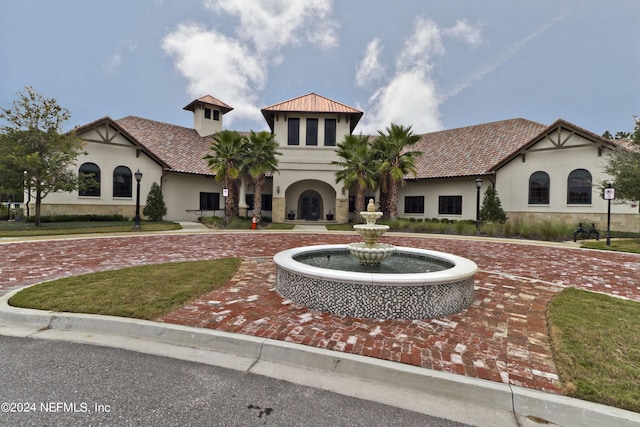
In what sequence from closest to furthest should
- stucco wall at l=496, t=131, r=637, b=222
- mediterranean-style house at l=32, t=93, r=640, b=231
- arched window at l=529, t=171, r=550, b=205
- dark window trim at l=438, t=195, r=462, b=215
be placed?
1. stucco wall at l=496, t=131, r=637, b=222
2. mediterranean-style house at l=32, t=93, r=640, b=231
3. arched window at l=529, t=171, r=550, b=205
4. dark window trim at l=438, t=195, r=462, b=215

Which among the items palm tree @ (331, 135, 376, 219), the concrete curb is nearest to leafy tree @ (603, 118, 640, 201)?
palm tree @ (331, 135, 376, 219)

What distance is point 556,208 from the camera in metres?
21.7

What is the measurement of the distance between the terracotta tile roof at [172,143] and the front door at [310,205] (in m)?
9.09

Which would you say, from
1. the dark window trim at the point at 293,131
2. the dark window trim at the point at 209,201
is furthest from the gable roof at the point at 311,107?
the dark window trim at the point at 209,201

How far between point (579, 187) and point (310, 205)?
69.3ft

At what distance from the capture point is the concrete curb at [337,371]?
9.50 ft

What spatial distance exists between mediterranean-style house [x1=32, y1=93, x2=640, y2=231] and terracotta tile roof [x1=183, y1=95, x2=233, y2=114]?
0.15 m

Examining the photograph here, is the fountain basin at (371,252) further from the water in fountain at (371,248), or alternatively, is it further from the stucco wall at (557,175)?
the stucco wall at (557,175)

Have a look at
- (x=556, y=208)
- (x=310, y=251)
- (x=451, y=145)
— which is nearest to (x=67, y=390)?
(x=310, y=251)

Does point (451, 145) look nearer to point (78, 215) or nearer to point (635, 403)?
point (635, 403)

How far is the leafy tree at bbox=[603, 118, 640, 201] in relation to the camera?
51.3 ft

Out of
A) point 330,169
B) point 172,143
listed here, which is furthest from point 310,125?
point 172,143

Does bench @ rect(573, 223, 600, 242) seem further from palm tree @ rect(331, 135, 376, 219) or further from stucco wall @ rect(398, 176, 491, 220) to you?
palm tree @ rect(331, 135, 376, 219)

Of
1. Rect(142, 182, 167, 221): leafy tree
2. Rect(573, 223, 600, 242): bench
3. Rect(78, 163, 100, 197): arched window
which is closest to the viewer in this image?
Rect(573, 223, 600, 242): bench
